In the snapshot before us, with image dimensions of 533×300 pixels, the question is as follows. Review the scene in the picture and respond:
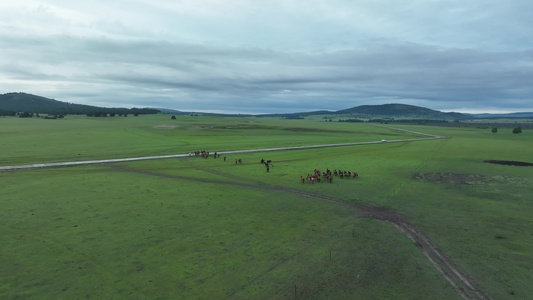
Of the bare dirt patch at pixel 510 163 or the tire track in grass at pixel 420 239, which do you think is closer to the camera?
the tire track in grass at pixel 420 239


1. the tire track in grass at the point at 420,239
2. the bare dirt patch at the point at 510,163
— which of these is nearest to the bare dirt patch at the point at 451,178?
the bare dirt patch at the point at 510,163

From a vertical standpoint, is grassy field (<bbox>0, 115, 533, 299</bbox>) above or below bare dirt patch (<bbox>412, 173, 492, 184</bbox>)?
below

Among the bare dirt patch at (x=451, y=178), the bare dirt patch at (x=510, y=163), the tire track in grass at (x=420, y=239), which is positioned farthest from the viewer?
the bare dirt patch at (x=510, y=163)

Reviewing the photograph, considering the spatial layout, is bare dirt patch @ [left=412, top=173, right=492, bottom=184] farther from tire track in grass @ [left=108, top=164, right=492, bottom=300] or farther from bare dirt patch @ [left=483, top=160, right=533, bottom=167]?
tire track in grass @ [left=108, top=164, right=492, bottom=300]

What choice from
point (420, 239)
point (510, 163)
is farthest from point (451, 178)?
point (420, 239)

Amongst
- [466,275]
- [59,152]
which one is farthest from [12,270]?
[59,152]

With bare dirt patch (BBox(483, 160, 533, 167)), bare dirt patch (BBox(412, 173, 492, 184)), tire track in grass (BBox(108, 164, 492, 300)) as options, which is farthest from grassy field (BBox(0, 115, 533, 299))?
bare dirt patch (BBox(483, 160, 533, 167))

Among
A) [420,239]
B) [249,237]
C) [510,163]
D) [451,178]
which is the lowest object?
[249,237]

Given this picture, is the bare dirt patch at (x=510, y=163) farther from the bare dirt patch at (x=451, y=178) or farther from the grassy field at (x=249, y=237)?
the bare dirt patch at (x=451, y=178)

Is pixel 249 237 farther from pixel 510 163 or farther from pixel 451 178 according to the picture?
pixel 510 163

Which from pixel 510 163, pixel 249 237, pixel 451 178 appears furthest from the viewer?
pixel 510 163
